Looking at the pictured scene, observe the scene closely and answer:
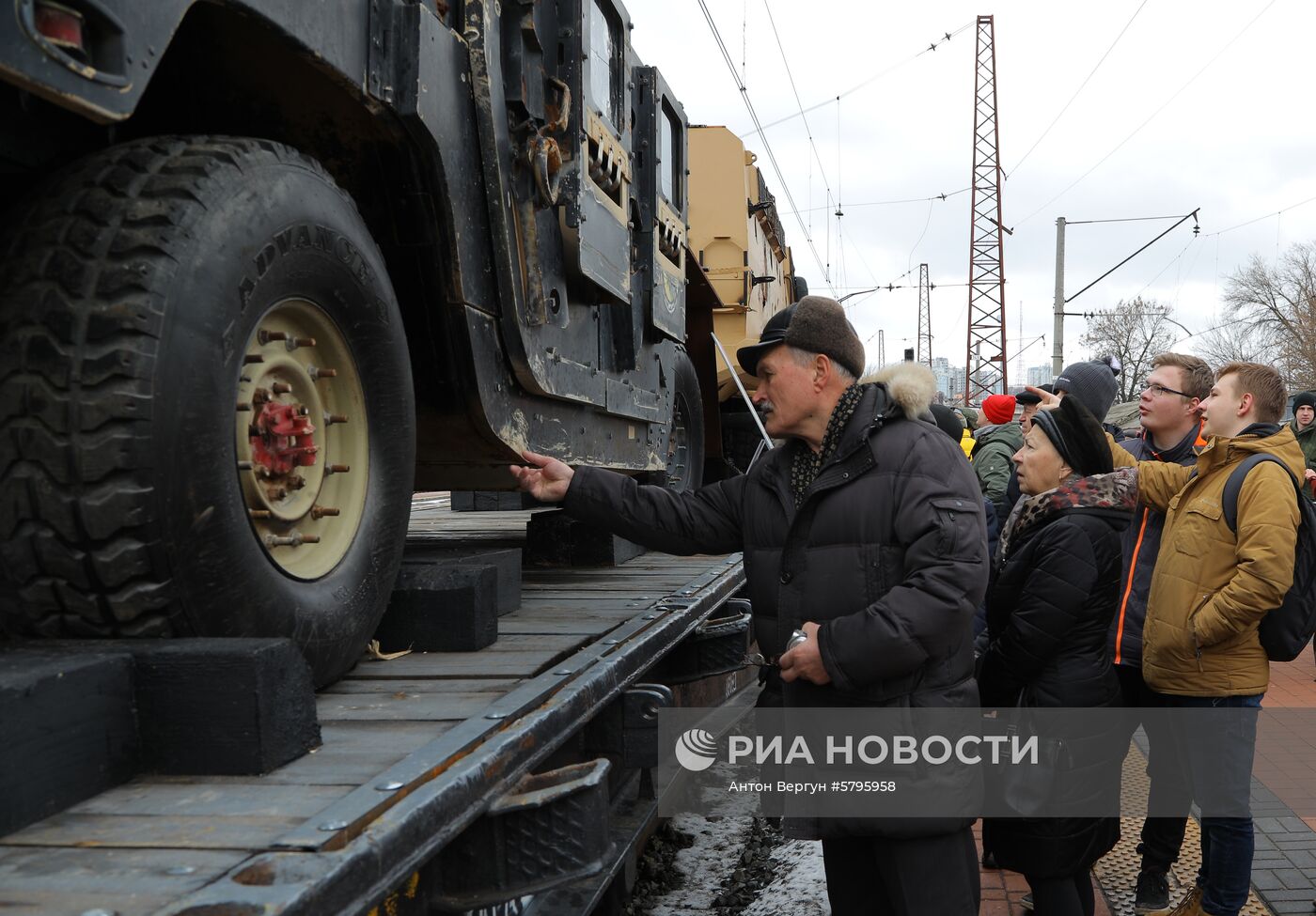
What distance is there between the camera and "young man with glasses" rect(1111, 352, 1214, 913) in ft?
12.6

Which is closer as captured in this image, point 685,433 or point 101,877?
point 101,877

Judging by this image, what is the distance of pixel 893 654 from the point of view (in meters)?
2.55

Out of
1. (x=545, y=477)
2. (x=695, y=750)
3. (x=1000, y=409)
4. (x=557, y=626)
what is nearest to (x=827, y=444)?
(x=545, y=477)

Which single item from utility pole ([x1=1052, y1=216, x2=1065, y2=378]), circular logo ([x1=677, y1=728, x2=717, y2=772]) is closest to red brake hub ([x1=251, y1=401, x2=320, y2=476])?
circular logo ([x1=677, y1=728, x2=717, y2=772])

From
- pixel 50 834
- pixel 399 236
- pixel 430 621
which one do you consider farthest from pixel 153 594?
pixel 399 236

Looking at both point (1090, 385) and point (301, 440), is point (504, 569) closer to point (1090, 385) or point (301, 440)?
point (301, 440)

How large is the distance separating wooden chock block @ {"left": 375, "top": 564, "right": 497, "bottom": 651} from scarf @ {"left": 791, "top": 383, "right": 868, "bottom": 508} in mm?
790

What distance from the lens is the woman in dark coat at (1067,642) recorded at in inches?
125

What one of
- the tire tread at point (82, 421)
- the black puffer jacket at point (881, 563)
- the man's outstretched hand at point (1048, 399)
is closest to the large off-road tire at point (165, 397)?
the tire tread at point (82, 421)

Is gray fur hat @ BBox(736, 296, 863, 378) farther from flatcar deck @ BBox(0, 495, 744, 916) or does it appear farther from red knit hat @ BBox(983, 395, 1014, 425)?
red knit hat @ BBox(983, 395, 1014, 425)

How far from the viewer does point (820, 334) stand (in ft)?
9.49

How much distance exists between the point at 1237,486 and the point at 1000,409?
254 centimetres

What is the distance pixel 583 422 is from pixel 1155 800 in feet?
7.51

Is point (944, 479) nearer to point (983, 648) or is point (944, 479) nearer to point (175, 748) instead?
point (983, 648)
